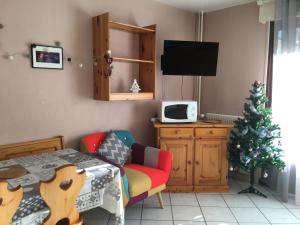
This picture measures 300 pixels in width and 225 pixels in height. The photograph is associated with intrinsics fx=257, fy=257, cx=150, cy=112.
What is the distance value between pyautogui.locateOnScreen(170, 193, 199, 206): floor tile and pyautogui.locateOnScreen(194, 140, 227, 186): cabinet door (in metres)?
0.20

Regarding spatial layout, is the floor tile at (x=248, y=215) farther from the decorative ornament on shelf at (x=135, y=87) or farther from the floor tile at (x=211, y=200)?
the decorative ornament on shelf at (x=135, y=87)

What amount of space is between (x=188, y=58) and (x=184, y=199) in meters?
1.70

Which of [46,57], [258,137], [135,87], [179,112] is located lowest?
[258,137]

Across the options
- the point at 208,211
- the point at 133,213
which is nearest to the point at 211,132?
the point at 208,211

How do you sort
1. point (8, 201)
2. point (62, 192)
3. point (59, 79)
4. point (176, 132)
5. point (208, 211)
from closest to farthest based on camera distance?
point (8, 201), point (62, 192), point (59, 79), point (208, 211), point (176, 132)

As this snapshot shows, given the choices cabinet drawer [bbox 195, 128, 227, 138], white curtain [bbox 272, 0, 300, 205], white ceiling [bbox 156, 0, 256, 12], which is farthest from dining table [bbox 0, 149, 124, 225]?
white ceiling [bbox 156, 0, 256, 12]

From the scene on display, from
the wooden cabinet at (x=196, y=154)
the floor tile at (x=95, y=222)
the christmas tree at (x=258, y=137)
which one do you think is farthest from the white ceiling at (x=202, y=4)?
the floor tile at (x=95, y=222)

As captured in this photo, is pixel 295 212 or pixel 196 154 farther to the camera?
pixel 196 154

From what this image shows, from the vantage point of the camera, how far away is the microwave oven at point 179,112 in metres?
3.12

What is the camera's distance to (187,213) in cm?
268

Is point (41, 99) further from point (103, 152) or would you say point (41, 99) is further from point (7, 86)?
point (103, 152)

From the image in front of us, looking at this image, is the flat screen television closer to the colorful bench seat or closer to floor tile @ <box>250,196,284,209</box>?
the colorful bench seat

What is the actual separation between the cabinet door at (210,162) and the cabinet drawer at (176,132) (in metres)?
0.15

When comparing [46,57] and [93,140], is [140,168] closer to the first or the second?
[93,140]
